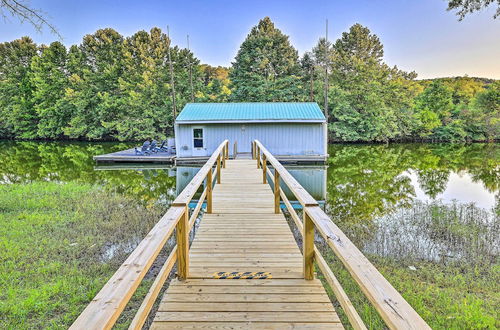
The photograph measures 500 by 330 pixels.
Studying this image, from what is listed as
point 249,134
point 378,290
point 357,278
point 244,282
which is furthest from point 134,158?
point 378,290

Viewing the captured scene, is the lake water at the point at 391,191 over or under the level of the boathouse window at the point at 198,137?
under

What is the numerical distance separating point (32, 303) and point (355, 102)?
29.6 metres

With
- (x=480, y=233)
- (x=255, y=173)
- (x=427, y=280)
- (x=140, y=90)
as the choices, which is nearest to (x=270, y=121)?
(x=255, y=173)

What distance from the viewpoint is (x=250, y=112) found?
18.4 metres

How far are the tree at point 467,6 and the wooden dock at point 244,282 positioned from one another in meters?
6.21

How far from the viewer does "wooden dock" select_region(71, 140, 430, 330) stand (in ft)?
4.30

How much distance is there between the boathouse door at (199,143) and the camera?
18.2 metres

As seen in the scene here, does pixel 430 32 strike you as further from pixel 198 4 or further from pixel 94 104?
pixel 94 104

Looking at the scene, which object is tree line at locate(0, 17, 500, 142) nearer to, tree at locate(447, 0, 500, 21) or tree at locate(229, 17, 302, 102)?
tree at locate(229, 17, 302, 102)

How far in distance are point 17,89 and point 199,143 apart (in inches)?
1230

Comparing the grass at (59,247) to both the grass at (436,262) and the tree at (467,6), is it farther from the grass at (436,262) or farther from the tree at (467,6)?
the tree at (467,6)

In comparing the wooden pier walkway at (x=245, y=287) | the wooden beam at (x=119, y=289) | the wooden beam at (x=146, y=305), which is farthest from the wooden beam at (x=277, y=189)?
the wooden beam at (x=119, y=289)

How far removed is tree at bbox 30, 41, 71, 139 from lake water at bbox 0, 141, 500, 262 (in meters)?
15.4

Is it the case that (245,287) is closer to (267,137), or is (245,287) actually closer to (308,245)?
(308,245)
